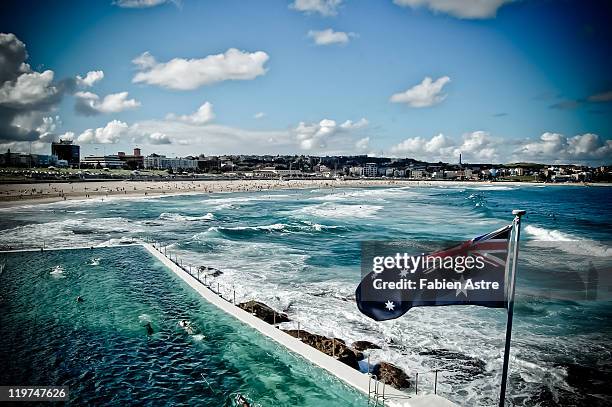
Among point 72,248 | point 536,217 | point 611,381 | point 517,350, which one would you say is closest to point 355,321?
point 517,350

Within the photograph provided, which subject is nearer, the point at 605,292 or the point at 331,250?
the point at 605,292

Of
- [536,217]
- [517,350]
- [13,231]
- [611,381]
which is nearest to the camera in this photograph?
[611,381]

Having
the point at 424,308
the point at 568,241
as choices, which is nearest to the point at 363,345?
the point at 424,308

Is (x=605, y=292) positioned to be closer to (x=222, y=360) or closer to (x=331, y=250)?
(x=331, y=250)

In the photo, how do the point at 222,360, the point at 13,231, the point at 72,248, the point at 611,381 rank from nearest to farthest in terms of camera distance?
1. the point at 611,381
2. the point at 222,360
3. the point at 72,248
4. the point at 13,231

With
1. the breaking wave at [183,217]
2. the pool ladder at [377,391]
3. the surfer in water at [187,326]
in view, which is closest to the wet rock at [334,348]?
the pool ladder at [377,391]

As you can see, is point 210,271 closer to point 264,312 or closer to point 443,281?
point 264,312

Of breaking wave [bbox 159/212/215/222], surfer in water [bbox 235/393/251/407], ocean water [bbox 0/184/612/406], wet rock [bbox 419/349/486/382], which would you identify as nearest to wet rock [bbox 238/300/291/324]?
ocean water [bbox 0/184/612/406]
